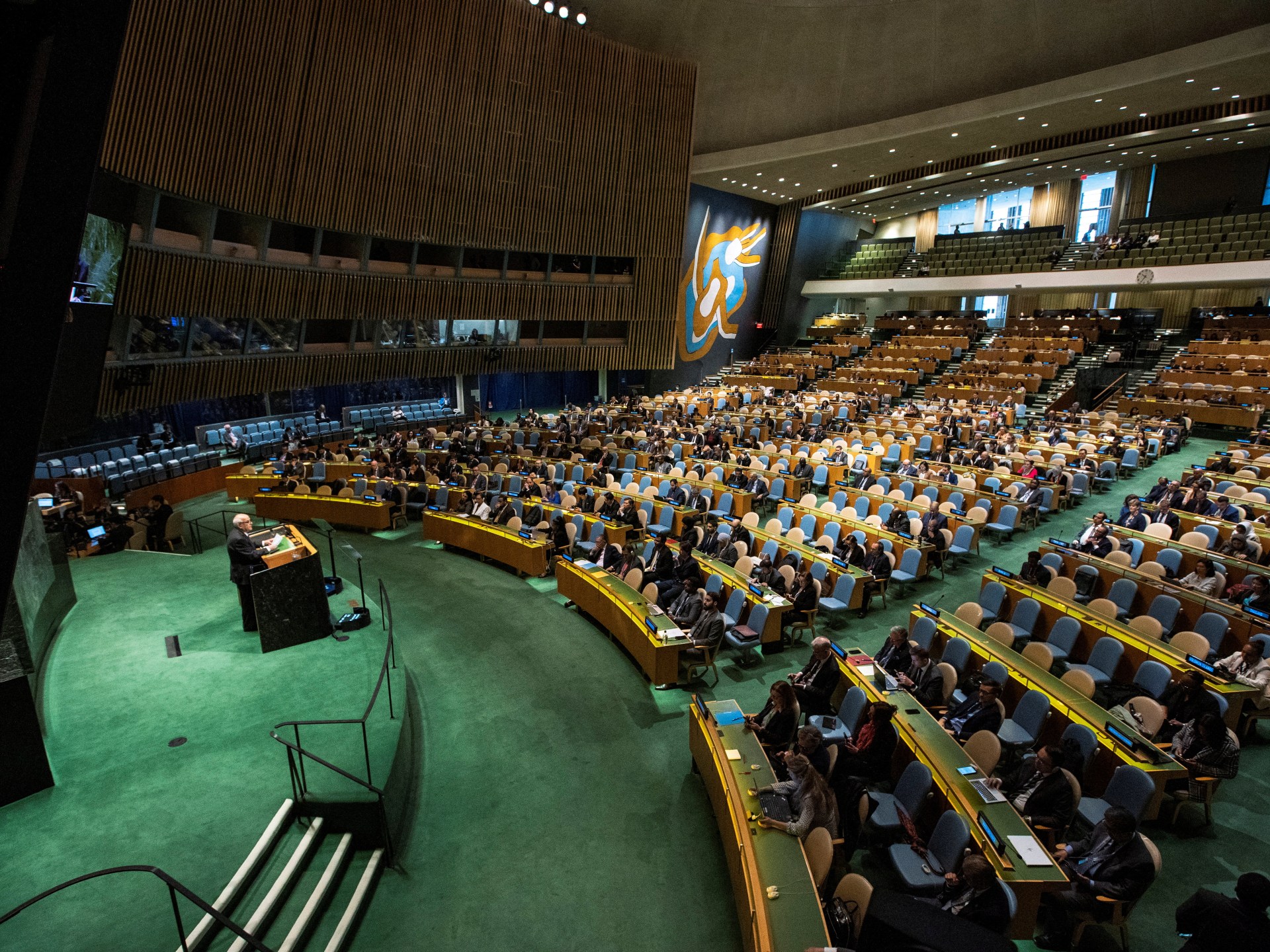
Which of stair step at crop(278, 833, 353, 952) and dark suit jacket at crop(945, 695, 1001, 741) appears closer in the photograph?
stair step at crop(278, 833, 353, 952)

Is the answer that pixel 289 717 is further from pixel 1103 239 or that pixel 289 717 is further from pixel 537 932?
pixel 1103 239

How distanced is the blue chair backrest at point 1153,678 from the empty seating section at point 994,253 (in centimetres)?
2323

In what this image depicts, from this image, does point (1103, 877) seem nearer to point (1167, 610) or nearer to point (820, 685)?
point (820, 685)

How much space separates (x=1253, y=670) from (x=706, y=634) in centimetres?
471

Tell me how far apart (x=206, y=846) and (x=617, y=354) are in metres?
18.6

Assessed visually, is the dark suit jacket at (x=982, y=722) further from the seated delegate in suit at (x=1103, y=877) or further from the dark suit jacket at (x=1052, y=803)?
the seated delegate in suit at (x=1103, y=877)

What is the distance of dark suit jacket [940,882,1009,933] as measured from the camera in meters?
3.68

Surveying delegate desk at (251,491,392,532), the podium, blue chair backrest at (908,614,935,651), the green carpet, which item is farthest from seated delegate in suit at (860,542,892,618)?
delegate desk at (251,491,392,532)

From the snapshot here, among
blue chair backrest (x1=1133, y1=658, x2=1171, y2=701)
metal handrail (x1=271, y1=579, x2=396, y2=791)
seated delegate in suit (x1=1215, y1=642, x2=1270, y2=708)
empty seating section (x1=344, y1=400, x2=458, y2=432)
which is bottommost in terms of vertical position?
metal handrail (x1=271, y1=579, x2=396, y2=791)

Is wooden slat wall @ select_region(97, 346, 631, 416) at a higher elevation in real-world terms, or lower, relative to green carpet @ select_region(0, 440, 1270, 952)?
higher

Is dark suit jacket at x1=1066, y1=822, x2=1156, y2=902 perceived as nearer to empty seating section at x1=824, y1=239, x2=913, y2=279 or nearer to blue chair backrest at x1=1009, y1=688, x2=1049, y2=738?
blue chair backrest at x1=1009, y1=688, x2=1049, y2=738

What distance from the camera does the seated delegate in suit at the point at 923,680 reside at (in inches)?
232

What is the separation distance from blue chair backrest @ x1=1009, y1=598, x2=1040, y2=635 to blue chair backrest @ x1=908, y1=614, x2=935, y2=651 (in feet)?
3.67

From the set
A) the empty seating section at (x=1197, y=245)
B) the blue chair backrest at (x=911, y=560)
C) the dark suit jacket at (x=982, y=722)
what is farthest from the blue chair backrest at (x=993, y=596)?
the empty seating section at (x=1197, y=245)
